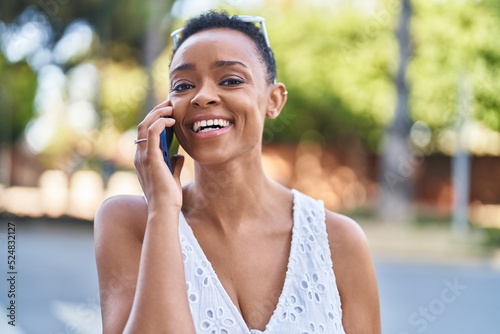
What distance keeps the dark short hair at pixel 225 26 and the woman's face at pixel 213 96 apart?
0.08ft

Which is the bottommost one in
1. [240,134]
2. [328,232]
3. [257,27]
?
[328,232]

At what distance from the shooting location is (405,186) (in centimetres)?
1499

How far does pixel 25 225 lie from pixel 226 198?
52.4ft

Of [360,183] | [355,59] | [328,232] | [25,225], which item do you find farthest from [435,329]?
[360,183]

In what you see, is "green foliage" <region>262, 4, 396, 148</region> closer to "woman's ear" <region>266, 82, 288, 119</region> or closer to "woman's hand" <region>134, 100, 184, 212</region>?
"woman's ear" <region>266, 82, 288, 119</region>

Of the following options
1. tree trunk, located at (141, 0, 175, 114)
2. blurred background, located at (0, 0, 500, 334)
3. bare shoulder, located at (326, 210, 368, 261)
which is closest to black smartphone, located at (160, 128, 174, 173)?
bare shoulder, located at (326, 210, 368, 261)

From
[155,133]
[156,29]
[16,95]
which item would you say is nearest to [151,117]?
[155,133]

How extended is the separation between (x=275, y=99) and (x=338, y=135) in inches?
907

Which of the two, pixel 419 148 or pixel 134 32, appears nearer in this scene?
pixel 134 32

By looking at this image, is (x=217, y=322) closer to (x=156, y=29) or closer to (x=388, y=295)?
(x=388, y=295)

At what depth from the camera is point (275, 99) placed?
6.18 feet

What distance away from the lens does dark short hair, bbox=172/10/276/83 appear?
1.73 metres

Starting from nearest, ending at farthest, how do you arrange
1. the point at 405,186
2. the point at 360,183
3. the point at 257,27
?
the point at 257,27
the point at 405,186
the point at 360,183

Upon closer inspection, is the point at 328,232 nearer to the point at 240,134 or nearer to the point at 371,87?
the point at 240,134
